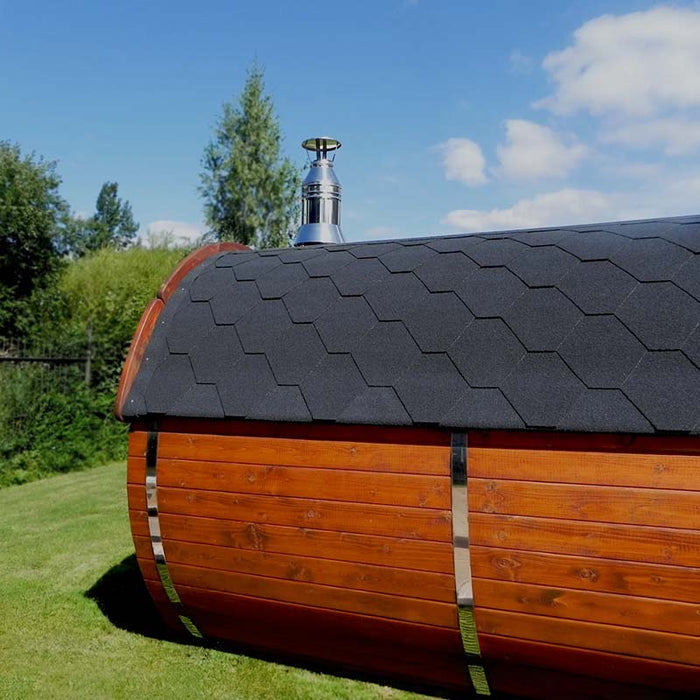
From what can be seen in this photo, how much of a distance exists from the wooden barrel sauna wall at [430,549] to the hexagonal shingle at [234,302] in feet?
2.09

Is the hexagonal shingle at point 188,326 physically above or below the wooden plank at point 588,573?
above

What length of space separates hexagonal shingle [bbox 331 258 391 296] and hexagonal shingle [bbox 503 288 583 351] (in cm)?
80

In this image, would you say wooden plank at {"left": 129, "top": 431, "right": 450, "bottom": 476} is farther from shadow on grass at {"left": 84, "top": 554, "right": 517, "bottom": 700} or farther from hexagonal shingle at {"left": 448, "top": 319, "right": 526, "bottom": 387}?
shadow on grass at {"left": 84, "top": 554, "right": 517, "bottom": 700}

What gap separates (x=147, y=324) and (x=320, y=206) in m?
2.17

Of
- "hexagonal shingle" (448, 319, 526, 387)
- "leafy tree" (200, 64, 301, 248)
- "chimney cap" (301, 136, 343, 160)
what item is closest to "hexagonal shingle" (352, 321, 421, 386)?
"hexagonal shingle" (448, 319, 526, 387)

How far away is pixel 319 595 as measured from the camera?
3.33 metres

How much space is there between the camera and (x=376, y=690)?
3.59 metres

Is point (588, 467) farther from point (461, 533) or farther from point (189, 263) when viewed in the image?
point (189, 263)

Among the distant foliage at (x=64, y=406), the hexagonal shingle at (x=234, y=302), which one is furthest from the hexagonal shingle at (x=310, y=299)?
the distant foliage at (x=64, y=406)

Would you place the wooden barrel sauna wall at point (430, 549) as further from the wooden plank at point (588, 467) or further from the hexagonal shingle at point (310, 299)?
the hexagonal shingle at point (310, 299)

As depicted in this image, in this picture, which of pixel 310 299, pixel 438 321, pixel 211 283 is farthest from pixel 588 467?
pixel 211 283

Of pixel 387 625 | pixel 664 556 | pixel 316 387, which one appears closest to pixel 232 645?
pixel 387 625

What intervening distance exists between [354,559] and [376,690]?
89 cm

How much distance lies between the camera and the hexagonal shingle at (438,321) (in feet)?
10.7
